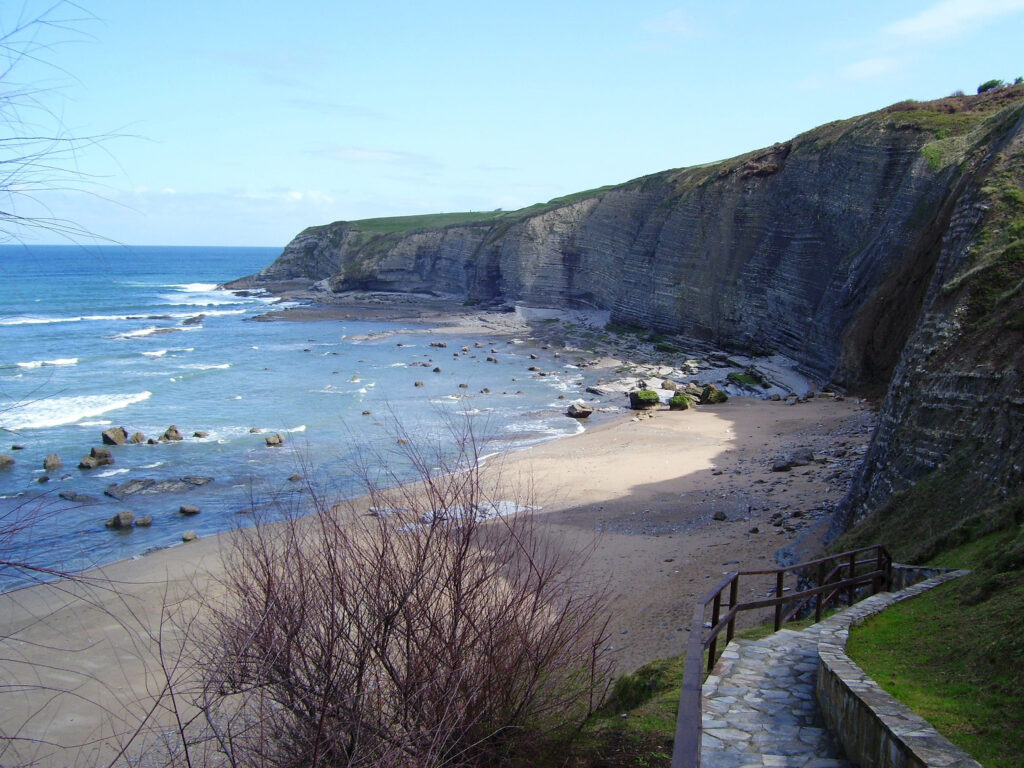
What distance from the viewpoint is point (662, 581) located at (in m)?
15.7

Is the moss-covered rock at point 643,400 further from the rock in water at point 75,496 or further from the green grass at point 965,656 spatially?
the green grass at point 965,656

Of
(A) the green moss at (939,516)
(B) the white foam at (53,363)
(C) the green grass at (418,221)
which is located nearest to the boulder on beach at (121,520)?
(A) the green moss at (939,516)

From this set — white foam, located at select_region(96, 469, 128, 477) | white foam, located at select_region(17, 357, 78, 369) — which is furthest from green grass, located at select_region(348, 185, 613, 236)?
white foam, located at select_region(96, 469, 128, 477)

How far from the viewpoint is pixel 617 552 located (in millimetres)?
17781

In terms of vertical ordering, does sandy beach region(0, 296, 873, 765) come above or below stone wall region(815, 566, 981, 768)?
below

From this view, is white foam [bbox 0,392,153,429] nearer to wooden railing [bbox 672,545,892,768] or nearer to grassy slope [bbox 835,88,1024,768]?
wooden railing [bbox 672,545,892,768]

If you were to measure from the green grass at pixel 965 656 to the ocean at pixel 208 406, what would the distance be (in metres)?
5.79

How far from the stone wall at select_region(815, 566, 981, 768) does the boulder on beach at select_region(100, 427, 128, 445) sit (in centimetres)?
2887

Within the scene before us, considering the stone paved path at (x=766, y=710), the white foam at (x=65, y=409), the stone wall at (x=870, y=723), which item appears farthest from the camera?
the white foam at (x=65, y=409)

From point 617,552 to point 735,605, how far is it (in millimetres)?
9570

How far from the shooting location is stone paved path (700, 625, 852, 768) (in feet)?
18.6

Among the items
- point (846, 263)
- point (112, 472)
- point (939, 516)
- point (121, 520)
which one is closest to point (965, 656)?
point (939, 516)

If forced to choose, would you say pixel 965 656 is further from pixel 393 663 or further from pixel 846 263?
pixel 846 263

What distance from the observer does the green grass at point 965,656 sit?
5027 mm
